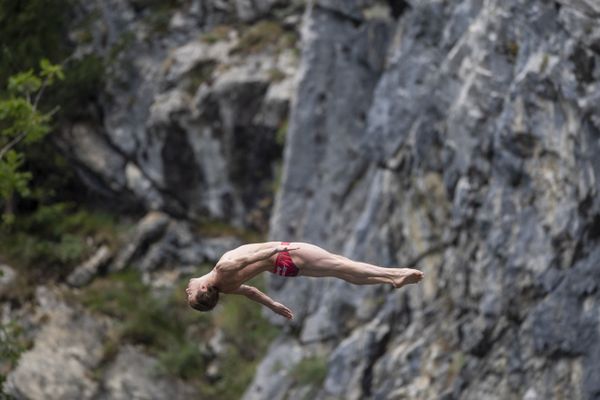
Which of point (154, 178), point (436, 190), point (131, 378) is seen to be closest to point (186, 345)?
point (131, 378)

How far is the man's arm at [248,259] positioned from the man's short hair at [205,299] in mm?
243

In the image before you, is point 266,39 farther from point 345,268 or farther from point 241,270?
point 345,268

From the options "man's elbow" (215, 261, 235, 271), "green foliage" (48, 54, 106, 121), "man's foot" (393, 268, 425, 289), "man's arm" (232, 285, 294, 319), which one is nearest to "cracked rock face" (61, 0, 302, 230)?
"green foliage" (48, 54, 106, 121)

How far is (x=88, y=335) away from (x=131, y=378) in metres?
1.61

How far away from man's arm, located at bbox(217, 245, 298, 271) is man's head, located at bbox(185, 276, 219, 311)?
23 cm

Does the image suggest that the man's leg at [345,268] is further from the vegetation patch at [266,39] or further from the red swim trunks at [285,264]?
the vegetation patch at [266,39]

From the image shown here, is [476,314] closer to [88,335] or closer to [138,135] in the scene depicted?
[88,335]

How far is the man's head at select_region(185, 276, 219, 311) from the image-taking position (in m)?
8.87

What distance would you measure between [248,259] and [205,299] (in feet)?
1.82

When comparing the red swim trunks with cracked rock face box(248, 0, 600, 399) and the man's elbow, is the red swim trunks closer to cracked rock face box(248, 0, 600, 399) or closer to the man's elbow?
the man's elbow

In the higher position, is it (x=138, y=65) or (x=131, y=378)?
(x=138, y=65)

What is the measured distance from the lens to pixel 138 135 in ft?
80.1

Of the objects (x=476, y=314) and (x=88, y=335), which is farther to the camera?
(x=88, y=335)

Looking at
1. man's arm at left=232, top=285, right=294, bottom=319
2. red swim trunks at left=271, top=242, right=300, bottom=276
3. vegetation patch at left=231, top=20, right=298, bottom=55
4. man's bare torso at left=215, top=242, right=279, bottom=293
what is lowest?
vegetation patch at left=231, top=20, right=298, bottom=55
